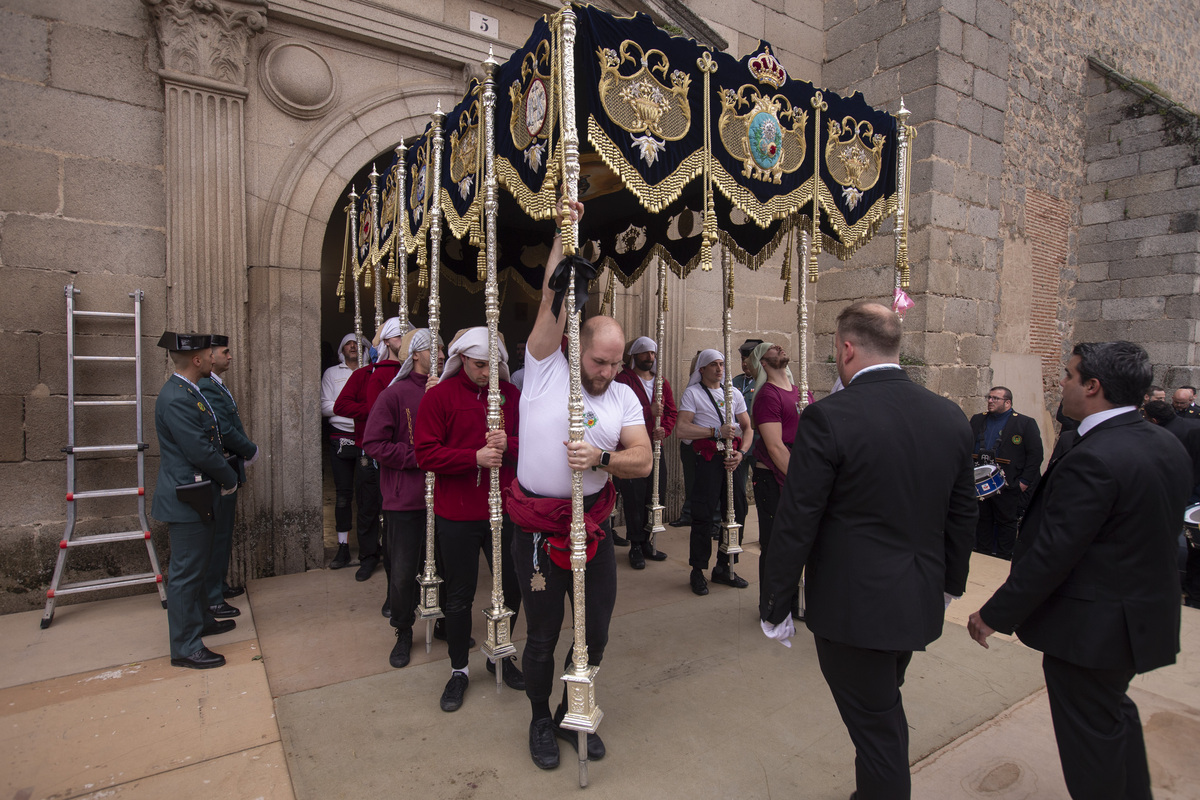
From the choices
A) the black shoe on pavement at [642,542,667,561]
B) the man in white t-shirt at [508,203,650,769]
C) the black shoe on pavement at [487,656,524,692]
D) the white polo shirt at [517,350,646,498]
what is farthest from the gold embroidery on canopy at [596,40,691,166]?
the black shoe on pavement at [642,542,667,561]

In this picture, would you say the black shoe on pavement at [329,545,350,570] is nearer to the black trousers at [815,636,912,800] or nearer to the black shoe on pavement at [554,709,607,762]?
the black shoe on pavement at [554,709,607,762]

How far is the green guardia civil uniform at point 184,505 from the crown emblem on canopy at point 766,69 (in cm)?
362

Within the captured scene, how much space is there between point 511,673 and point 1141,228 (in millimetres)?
11452

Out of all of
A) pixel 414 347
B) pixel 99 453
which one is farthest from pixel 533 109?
pixel 99 453

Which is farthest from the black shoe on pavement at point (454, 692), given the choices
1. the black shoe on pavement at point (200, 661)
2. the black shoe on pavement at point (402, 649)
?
the black shoe on pavement at point (200, 661)

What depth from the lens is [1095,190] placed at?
1004cm

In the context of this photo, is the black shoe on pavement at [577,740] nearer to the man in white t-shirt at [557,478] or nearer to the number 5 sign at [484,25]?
the man in white t-shirt at [557,478]

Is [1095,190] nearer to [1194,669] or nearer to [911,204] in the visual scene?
[911,204]

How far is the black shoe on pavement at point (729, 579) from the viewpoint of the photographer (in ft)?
15.8

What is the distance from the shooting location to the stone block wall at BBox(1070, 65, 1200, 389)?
9.16 m

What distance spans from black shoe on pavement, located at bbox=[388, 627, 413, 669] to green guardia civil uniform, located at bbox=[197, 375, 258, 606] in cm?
133

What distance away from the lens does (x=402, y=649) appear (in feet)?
11.7

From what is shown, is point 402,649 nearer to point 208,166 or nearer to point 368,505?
point 368,505

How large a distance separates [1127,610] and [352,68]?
6076 millimetres
